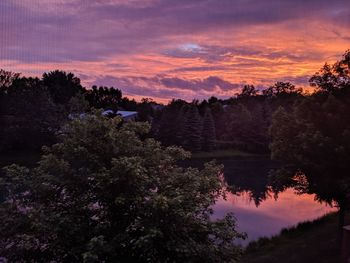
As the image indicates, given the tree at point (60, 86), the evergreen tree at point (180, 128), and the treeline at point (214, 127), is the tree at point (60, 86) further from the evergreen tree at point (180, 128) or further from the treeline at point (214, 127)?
the evergreen tree at point (180, 128)

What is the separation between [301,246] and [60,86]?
79941 mm

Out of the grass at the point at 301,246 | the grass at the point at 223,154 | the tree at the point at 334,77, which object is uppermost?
the tree at the point at 334,77

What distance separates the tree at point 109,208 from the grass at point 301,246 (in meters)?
11.9


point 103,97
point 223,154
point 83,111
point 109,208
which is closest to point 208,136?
point 223,154

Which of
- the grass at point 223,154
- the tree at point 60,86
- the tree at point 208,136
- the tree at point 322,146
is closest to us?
the tree at point 322,146

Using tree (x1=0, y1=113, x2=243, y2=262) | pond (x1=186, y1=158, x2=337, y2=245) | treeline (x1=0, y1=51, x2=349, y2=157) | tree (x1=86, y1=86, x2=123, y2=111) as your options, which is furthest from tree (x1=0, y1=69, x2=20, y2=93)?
tree (x1=0, y1=113, x2=243, y2=262)

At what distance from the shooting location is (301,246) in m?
23.7

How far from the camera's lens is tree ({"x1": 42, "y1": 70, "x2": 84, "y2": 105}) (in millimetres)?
91438

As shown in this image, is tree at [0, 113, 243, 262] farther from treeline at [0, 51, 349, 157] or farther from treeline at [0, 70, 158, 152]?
treeline at [0, 70, 158, 152]

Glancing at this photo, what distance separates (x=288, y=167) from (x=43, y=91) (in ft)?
182

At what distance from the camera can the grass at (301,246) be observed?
69.8 ft

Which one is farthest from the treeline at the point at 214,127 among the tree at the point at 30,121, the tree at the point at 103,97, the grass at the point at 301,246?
the grass at the point at 301,246

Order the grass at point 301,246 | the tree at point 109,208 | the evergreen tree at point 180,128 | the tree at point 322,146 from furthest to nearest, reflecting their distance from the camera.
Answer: the evergreen tree at point 180,128
the grass at point 301,246
the tree at point 322,146
the tree at point 109,208

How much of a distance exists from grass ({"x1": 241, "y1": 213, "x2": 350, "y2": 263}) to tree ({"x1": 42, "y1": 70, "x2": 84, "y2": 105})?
229 feet
